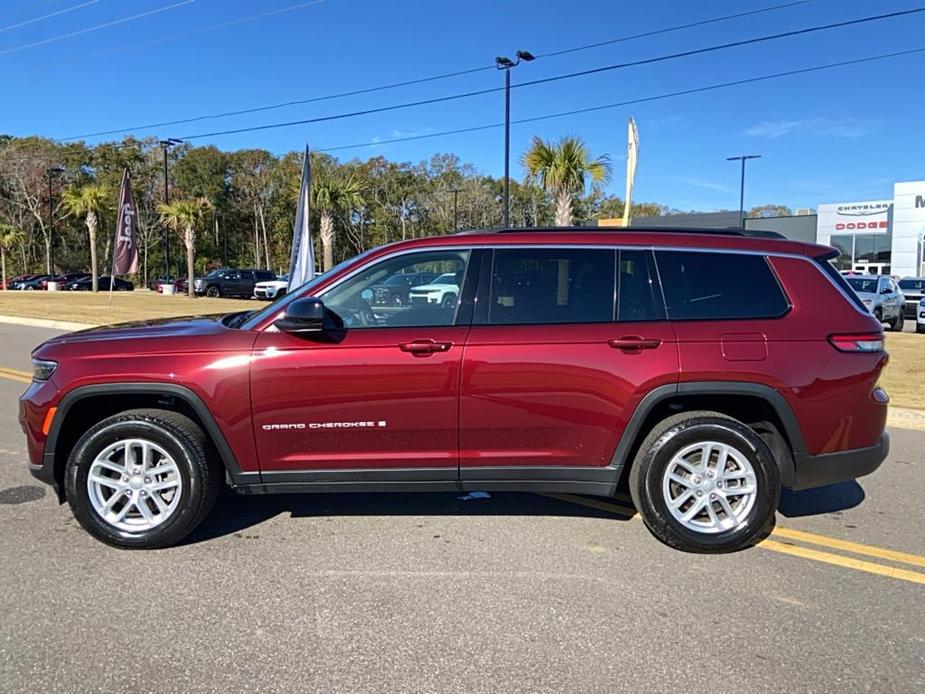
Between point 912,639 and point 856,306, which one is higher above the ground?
point 856,306

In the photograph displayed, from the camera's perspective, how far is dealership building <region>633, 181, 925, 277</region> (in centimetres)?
3866

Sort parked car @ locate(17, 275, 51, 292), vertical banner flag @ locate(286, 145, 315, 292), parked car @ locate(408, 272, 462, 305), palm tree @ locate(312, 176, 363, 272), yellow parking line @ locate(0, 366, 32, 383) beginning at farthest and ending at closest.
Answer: parked car @ locate(17, 275, 51, 292)
palm tree @ locate(312, 176, 363, 272)
vertical banner flag @ locate(286, 145, 315, 292)
yellow parking line @ locate(0, 366, 32, 383)
parked car @ locate(408, 272, 462, 305)

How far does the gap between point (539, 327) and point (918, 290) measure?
25726mm

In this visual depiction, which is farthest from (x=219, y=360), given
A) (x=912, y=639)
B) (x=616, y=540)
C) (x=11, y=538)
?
(x=912, y=639)

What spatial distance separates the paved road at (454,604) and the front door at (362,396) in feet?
1.83

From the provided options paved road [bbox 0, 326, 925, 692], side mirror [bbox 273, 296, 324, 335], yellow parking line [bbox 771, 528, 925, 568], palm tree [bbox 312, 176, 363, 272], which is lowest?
paved road [bbox 0, 326, 925, 692]

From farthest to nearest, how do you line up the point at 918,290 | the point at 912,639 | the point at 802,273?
the point at 918,290 < the point at 802,273 < the point at 912,639

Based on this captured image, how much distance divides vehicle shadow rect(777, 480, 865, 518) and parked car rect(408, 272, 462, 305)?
270cm

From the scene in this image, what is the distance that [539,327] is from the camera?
3980 millimetres

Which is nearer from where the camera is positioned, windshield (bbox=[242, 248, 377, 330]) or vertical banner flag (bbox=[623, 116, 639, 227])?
windshield (bbox=[242, 248, 377, 330])

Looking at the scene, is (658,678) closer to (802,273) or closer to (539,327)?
Result: (539,327)

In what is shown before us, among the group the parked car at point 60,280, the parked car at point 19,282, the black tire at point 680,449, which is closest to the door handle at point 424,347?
the black tire at point 680,449

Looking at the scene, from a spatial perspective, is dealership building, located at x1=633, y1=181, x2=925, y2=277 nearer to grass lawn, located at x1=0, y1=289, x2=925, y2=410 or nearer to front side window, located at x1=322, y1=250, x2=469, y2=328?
grass lawn, located at x1=0, y1=289, x2=925, y2=410

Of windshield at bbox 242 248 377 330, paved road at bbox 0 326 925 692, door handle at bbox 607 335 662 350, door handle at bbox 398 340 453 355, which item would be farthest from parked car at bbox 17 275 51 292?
door handle at bbox 607 335 662 350
